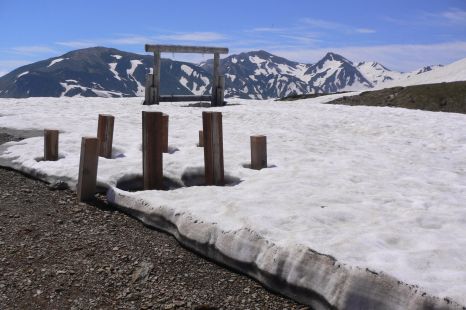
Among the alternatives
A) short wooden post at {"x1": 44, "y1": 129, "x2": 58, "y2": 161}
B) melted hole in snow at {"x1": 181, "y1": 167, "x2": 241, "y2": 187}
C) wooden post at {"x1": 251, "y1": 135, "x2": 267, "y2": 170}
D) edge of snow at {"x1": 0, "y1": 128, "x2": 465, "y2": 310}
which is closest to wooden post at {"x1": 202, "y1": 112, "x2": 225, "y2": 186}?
melted hole in snow at {"x1": 181, "y1": 167, "x2": 241, "y2": 187}

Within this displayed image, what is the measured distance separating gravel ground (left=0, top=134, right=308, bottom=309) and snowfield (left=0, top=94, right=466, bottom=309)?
1.09 ft

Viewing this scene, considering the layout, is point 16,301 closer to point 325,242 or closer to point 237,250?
point 237,250

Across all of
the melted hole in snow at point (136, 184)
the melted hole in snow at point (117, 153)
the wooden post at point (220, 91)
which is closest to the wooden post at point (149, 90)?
the wooden post at point (220, 91)

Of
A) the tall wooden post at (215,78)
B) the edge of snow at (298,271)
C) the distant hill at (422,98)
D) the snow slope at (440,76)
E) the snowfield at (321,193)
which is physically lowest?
the edge of snow at (298,271)

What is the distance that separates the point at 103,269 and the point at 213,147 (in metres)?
3.22

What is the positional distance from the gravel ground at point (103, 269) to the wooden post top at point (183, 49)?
52.7 feet

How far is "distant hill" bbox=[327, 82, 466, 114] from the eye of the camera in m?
21.0

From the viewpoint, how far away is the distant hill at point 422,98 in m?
21.0

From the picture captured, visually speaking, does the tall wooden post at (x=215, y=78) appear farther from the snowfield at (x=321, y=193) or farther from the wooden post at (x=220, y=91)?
the snowfield at (x=321, y=193)

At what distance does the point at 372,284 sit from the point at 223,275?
1631 millimetres

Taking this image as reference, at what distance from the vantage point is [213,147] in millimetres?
7727

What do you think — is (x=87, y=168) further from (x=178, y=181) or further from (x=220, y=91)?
(x=220, y=91)

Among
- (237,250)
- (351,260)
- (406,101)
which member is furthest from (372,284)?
(406,101)

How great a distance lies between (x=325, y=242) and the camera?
191 inches
